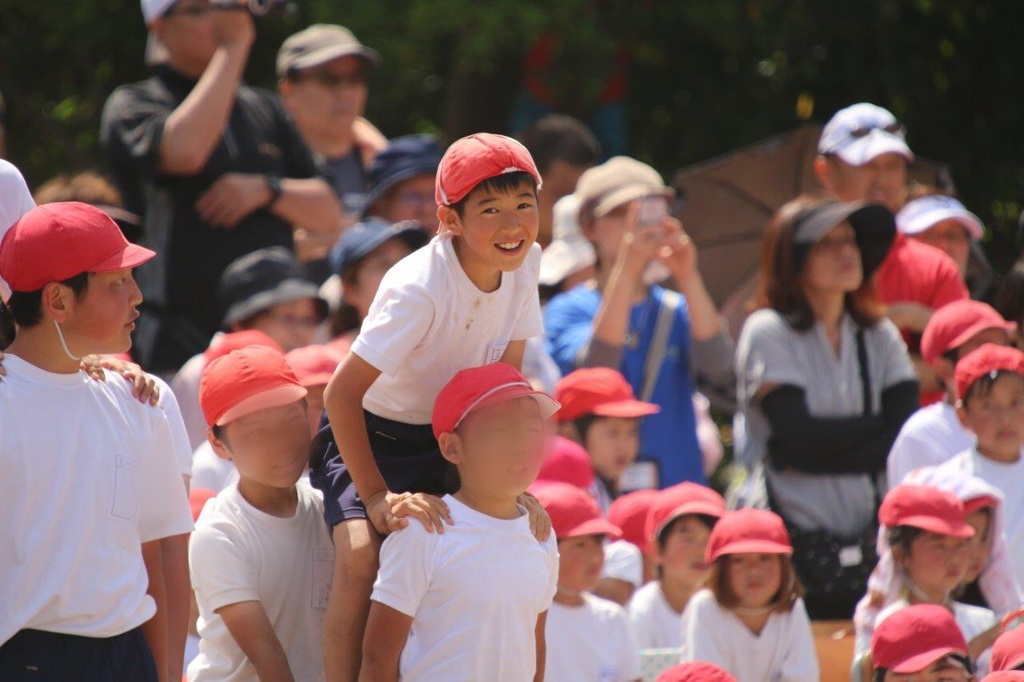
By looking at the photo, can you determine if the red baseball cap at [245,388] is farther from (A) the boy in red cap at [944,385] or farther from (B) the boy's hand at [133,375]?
(A) the boy in red cap at [944,385]

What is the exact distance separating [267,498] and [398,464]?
0.43 metres

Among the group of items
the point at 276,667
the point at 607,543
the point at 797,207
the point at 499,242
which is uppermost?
the point at 499,242

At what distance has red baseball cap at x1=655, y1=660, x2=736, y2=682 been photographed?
418 centimetres

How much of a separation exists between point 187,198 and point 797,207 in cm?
232

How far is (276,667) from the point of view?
3.87m

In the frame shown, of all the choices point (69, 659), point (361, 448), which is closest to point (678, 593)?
Result: point (361, 448)

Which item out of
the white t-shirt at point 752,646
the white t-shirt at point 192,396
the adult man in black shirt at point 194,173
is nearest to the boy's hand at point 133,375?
the white t-shirt at point 192,396

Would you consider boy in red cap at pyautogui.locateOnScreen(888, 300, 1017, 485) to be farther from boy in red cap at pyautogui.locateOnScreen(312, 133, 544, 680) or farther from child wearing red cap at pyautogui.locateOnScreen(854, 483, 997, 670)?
boy in red cap at pyautogui.locateOnScreen(312, 133, 544, 680)

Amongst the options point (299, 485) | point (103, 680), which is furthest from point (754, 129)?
point (103, 680)

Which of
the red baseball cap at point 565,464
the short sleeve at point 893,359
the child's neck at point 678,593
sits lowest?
the child's neck at point 678,593

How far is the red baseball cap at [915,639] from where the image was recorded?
4.59m

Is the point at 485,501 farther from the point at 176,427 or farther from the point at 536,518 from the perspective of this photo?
the point at 176,427

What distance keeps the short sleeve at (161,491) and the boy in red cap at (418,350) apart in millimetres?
355

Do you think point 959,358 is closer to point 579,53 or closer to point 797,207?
point 797,207
